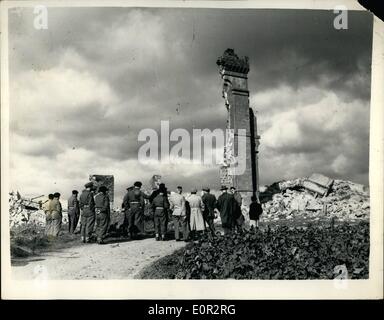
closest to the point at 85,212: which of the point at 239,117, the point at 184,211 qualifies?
the point at 184,211

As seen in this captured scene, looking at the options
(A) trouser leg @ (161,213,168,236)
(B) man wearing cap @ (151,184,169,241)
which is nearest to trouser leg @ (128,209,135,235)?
(B) man wearing cap @ (151,184,169,241)

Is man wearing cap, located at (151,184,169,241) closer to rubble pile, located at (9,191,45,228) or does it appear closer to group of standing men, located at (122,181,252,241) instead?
group of standing men, located at (122,181,252,241)

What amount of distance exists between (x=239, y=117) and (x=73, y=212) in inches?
129

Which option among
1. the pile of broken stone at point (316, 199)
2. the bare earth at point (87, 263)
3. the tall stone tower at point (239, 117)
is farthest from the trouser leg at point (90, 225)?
the pile of broken stone at point (316, 199)

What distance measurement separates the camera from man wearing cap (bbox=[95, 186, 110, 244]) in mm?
7668

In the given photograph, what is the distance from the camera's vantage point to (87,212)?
7.80m

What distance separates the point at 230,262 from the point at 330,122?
272cm

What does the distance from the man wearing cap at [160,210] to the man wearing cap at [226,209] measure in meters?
0.93

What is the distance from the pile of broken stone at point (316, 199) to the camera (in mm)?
7159

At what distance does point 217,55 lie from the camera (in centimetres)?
730

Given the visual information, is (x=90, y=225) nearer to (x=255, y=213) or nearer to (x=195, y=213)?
(x=195, y=213)

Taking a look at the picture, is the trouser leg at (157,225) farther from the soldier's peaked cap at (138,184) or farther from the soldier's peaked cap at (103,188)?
the soldier's peaked cap at (103,188)

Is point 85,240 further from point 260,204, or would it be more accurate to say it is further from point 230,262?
point 260,204
